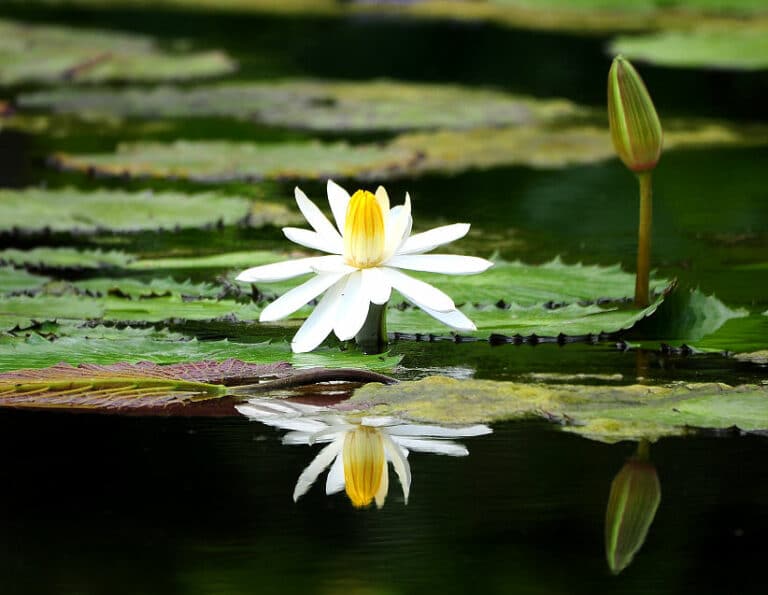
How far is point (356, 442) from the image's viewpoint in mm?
1872

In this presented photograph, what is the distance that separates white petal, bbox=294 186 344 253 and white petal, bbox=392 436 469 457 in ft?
1.51

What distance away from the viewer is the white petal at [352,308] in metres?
2.10

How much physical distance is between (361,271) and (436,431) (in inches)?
14.7

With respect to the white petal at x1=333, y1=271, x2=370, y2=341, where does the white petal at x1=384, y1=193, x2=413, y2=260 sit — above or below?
above

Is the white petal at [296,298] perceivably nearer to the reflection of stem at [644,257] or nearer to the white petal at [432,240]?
the white petal at [432,240]

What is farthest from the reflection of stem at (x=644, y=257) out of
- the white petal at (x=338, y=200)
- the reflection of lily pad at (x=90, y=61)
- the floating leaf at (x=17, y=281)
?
the reflection of lily pad at (x=90, y=61)

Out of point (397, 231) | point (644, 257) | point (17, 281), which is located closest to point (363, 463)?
point (397, 231)

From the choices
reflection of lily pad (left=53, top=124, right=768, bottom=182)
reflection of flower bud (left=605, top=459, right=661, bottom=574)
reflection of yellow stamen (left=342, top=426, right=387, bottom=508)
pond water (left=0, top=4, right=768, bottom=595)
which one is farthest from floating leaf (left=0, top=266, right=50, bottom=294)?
reflection of lily pad (left=53, top=124, right=768, bottom=182)

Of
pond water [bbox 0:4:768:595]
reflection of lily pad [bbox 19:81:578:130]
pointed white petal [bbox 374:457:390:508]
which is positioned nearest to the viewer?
pond water [bbox 0:4:768:595]

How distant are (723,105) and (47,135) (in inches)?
109

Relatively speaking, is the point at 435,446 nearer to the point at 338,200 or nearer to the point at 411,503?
the point at 411,503

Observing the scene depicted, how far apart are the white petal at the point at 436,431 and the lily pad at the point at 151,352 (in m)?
0.18

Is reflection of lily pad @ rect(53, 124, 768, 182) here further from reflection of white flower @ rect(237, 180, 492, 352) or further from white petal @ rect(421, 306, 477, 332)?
white petal @ rect(421, 306, 477, 332)

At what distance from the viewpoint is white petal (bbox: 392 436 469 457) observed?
1.84 meters
